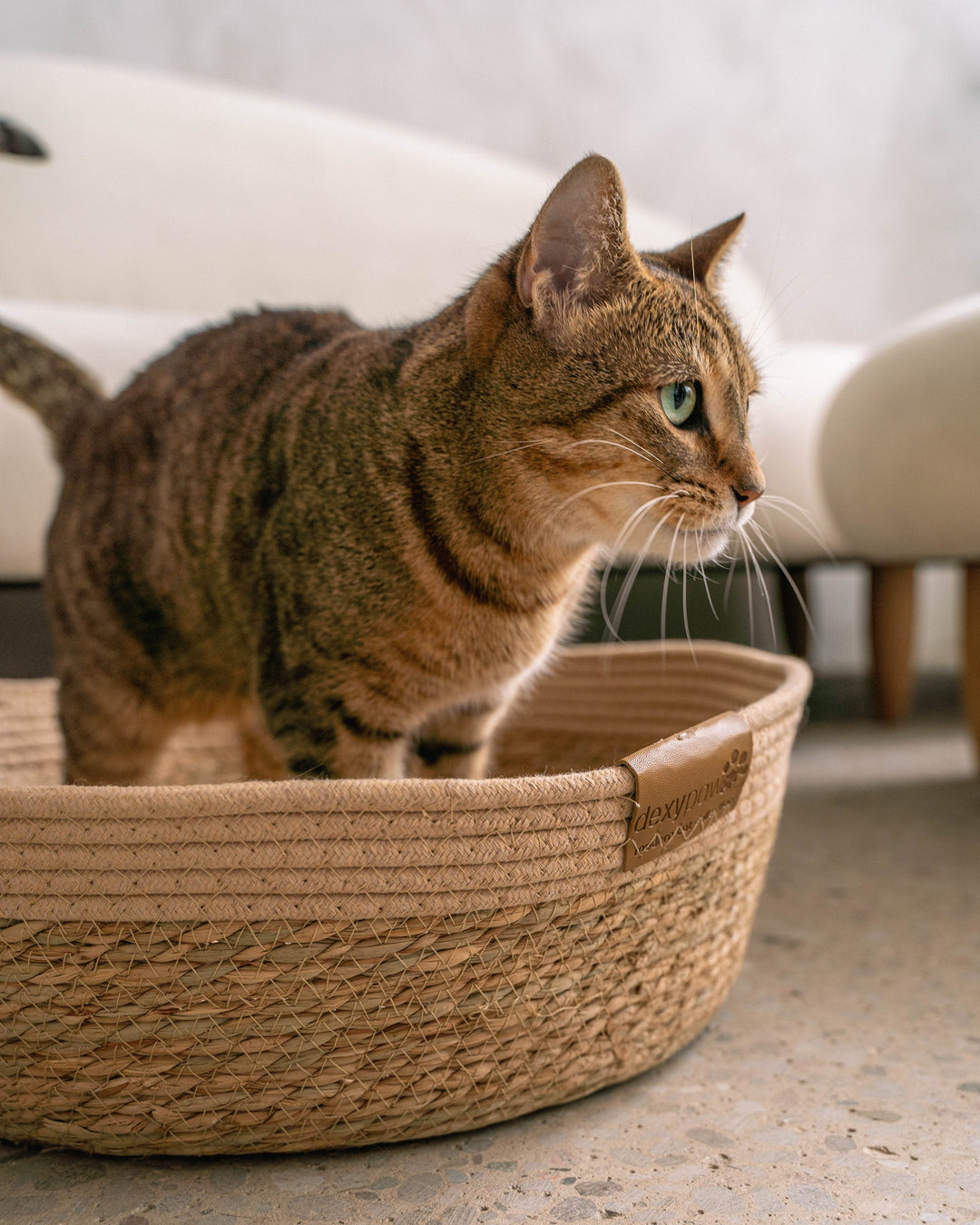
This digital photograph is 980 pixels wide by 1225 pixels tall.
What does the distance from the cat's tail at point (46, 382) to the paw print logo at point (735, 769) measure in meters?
0.83

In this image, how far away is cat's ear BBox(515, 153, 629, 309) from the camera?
0.78 metres

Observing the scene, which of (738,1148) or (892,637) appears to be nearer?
(738,1148)

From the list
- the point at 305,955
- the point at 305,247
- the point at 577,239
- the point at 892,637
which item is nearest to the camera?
the point at 305,955

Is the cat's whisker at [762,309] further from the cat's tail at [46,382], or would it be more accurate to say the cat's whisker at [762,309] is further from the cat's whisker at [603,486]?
the cat's tail at [46,382]

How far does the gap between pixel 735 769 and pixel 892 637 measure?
1.66 meters

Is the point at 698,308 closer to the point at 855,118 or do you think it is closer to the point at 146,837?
the point at 146,837

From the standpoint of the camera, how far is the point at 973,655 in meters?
1.70

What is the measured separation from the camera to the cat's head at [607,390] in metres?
0.82

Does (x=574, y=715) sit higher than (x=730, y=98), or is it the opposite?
(x=730, y=98)

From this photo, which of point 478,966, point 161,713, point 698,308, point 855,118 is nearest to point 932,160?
point 855,118

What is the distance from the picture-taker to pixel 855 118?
2814mm

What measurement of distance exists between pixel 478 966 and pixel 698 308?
0.55 metres

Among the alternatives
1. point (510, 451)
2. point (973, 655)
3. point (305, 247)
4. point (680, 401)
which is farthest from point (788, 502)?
point (305, 247)

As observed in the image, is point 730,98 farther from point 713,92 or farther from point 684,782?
point 684,782
